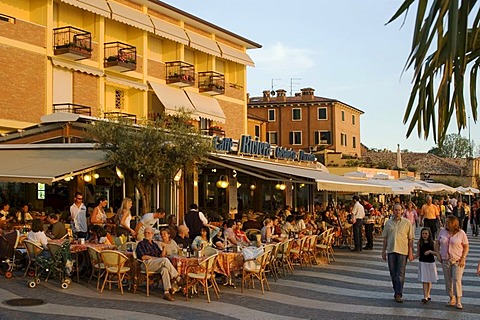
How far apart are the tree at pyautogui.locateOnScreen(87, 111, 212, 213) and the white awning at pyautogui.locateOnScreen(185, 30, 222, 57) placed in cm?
1422

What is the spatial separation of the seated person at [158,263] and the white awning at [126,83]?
16348 mm

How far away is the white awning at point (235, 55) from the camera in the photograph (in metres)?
33.8

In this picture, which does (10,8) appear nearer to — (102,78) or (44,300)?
(102,78)

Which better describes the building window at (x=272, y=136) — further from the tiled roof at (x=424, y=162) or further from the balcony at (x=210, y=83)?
the balcony at (x=210, y=83)

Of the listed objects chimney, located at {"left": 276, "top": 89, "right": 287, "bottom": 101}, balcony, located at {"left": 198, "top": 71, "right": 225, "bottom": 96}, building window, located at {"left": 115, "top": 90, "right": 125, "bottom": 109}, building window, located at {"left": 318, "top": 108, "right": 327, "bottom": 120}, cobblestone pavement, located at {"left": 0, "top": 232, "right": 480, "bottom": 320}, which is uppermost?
chimney, located at {"left": 276, "top": 89, "right": 287, "bottom": 101}

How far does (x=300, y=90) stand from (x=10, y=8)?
40.3m

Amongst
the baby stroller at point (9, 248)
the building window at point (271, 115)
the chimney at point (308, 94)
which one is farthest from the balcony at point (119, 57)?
the chimney at point (308, 94)

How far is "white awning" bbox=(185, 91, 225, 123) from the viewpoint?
30772 millimetres

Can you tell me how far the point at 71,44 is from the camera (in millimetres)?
23266

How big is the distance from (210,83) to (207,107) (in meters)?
1.47

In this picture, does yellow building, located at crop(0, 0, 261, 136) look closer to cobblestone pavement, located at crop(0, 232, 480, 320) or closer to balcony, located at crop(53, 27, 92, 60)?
balcony, located at crop(53, 27, 92, 60)

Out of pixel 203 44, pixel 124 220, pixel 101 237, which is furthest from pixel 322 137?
pixel 101 237

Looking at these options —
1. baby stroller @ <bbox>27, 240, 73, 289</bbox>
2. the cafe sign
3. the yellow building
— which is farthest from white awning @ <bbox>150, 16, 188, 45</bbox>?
baby stroller @ <bbox>27, 240, 73, 289</bbox>

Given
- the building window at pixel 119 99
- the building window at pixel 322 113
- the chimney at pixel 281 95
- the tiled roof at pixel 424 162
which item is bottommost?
the tiled roof at pixel 424 162
